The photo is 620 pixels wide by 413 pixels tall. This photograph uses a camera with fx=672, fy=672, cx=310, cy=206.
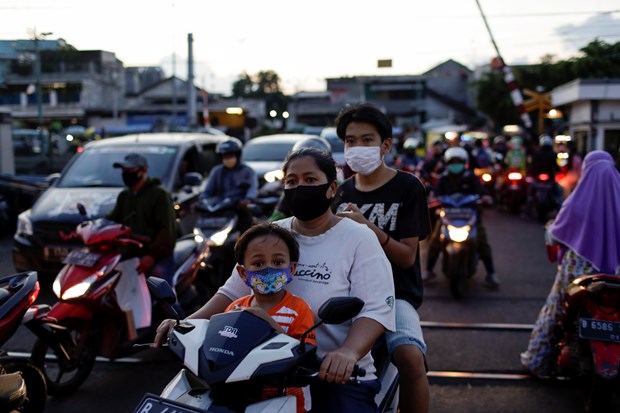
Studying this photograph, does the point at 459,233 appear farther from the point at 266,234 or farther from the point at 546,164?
the point at 546,164

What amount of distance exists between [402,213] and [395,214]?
0.04 metres

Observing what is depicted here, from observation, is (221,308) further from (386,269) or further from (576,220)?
(576,220)

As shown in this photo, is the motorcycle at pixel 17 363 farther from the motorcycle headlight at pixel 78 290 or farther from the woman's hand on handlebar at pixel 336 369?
the woman's hand on handlebar at pixel 336 369

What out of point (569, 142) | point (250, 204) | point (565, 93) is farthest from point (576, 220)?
point (565, 93)

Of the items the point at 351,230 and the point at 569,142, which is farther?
the point at 569,142

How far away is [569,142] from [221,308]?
14047 millimetres

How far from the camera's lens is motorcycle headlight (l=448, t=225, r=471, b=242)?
7664 mm

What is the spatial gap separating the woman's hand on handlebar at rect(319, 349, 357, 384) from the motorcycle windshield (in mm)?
244

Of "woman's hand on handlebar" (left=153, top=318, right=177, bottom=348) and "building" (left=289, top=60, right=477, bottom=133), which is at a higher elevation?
"building" (left=289, top=60, right=477, bottom=133)

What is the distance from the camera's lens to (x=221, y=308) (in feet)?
9.95

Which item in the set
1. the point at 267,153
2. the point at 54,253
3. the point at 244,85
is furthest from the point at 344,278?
the point at 244,85

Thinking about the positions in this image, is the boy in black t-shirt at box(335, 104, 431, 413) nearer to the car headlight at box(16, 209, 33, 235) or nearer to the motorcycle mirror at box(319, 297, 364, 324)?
the motorcycle mirror at box(319, 297, 364, 324)

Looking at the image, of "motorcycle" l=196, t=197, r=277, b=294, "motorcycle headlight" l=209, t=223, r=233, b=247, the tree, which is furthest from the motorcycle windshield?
the tree

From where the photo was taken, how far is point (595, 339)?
430 cm
